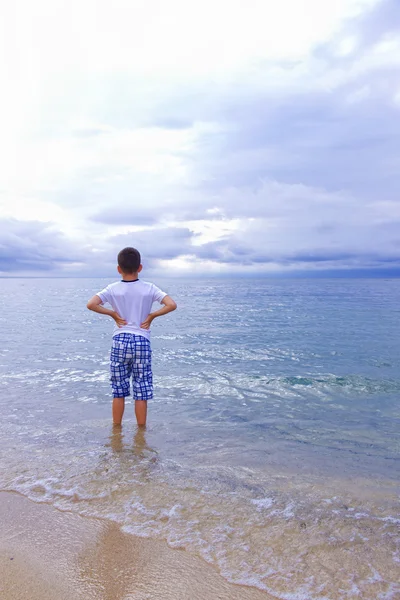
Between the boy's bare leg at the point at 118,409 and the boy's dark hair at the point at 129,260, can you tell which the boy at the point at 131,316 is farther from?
Result: the boy's bare leg at the point at 118,409

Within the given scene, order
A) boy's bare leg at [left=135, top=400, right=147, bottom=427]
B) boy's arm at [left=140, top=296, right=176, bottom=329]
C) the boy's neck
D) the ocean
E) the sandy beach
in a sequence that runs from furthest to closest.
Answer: boy's bare leg at [left=135, top=400, right=147, bottom=427], the boy's neck, boy's arm at [left=140, top=296, right=176, bottom=329], the ocean, the sandy beach

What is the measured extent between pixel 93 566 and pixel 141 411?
3.64 meters

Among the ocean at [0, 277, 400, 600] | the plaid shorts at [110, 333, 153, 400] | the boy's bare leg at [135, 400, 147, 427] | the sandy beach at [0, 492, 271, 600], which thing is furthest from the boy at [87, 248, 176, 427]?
the sandy beach at [0, 492, 271, 600]

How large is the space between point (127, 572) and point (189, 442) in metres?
3.42

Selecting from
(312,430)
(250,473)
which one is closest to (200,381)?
(312,430)

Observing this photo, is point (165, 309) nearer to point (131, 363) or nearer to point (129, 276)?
point (129, 276)

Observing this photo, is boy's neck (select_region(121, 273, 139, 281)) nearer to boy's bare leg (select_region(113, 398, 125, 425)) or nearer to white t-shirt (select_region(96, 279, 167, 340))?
white t-shirt (select_region(96, 279, 167, 340))

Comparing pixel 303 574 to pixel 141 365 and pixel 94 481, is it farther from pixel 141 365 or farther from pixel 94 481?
pixel 141 365

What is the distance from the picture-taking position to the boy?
643cm

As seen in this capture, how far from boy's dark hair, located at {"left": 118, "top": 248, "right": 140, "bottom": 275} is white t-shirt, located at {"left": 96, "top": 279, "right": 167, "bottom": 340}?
0.68ft

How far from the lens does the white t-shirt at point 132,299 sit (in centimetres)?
648

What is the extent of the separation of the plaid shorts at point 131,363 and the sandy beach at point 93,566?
261 centimetres

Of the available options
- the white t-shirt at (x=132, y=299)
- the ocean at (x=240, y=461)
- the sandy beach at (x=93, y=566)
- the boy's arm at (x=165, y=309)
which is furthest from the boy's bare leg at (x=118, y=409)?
the sandy beach at (x=93, y=566)

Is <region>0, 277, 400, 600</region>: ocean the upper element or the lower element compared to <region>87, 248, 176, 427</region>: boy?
lower
